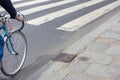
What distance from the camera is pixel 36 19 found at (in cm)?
858

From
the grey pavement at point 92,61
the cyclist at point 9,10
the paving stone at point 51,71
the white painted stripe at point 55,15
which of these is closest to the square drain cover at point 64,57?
the grey pavement at point 92,61

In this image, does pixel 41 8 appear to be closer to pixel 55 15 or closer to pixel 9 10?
pixel 55 15

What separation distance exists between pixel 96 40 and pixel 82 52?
0.84 metres

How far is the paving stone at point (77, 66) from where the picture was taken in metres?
4.77

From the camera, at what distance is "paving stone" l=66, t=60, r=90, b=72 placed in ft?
15.6

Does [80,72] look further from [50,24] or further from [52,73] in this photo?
[50,24]

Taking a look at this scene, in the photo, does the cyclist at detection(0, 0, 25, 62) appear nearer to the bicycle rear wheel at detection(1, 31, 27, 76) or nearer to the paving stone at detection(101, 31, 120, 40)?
the bicycle rear wheel at detection(1, 31, 27, 76)

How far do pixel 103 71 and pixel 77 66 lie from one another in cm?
46

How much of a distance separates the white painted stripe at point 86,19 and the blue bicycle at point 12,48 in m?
2.87

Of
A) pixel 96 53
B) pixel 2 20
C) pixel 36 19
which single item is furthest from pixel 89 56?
pixel 36 19

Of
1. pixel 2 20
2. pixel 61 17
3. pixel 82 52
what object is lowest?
pixel 61 17

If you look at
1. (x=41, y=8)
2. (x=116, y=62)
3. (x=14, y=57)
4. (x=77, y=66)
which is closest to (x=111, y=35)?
(x=116, y=62)

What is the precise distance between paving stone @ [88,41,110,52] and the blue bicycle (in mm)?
1454

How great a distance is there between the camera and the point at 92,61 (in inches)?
201
